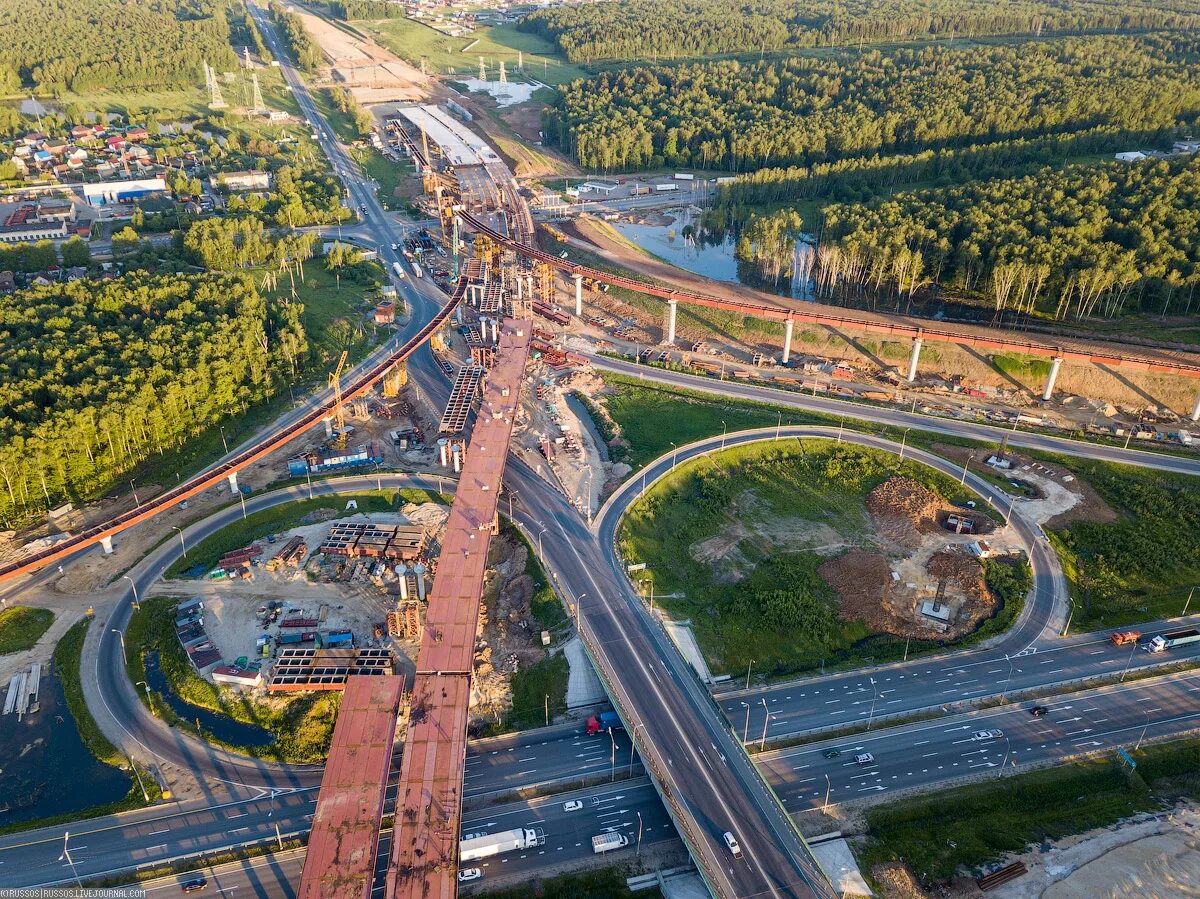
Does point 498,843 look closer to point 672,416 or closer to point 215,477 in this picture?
point 215,477

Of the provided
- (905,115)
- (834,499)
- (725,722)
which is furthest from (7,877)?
(905,115)

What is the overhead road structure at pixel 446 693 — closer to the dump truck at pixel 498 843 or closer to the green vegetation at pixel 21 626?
the dump truck at pixel 498 843

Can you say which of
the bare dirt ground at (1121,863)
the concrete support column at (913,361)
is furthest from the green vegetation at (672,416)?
A: the bare dirt ground at (1121,863)

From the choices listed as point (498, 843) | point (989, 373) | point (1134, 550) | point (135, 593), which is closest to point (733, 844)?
point (498, 843)

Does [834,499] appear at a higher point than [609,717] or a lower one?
higher

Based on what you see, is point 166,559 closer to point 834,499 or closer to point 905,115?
point 834,499
